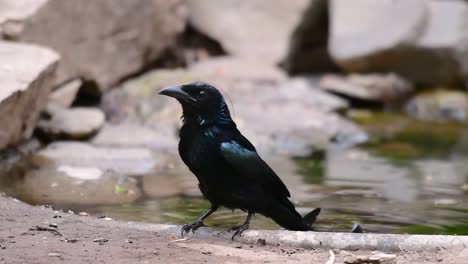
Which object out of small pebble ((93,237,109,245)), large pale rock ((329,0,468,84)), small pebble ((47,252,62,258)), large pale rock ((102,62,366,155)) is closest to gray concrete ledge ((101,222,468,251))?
small pebble ((93,237,109,245))

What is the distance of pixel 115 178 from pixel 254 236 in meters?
2.43

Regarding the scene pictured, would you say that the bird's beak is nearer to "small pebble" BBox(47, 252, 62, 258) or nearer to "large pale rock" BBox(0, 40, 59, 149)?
"small pebble" BBox(47, 252, 62, 258)

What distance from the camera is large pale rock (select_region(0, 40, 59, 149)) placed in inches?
252

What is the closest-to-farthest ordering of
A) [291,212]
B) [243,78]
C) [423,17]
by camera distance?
[291,212] < [243,78] < [423,17]

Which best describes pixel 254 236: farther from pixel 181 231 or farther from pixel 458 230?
pixel 458 230

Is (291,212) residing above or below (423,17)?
below

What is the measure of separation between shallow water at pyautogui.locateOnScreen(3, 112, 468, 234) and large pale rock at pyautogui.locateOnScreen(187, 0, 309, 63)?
2043 millimetres

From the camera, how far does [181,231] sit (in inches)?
176

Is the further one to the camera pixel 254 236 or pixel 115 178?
pixel 115 178

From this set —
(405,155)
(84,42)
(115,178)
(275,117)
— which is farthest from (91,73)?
(405,155)

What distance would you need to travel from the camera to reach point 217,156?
4383 mm

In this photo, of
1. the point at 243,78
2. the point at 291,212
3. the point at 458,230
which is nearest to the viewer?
the point at 291,212

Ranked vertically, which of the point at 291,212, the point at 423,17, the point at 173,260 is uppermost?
the point at 423,17

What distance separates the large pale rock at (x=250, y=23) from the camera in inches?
441
